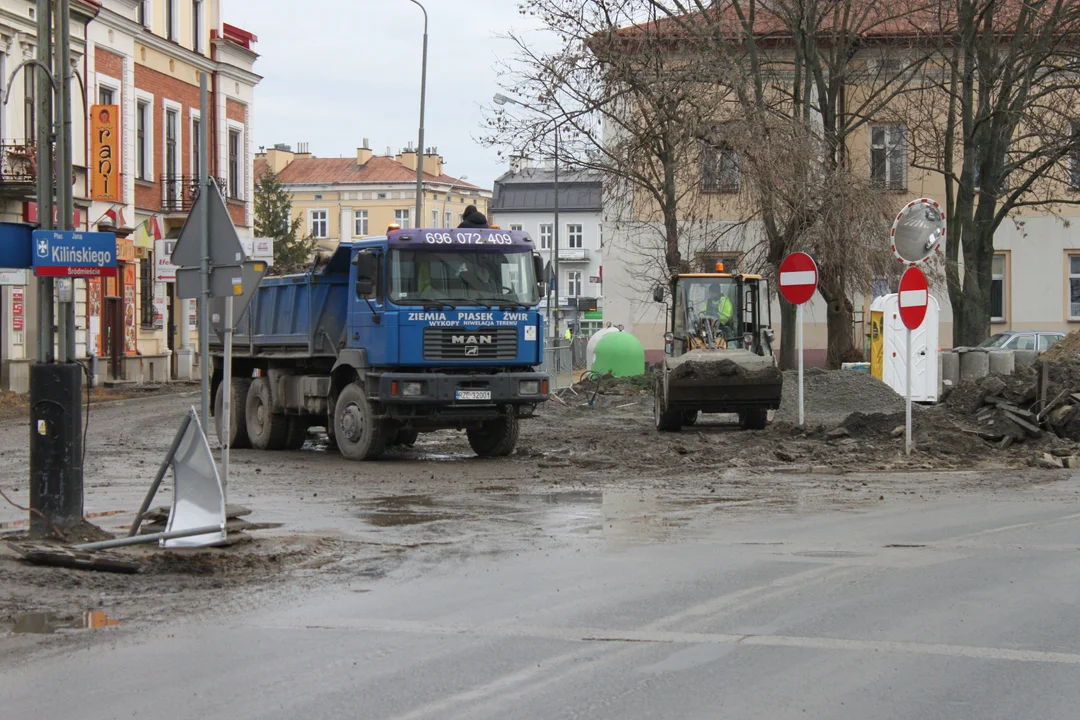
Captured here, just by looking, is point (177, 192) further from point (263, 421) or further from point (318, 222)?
point (318, 222)

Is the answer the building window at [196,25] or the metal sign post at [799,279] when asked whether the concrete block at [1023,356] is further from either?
the building window at [196,25]

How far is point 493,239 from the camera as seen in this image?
17.2 meters

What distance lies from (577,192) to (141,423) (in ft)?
296

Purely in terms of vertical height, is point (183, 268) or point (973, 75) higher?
point (973, 75)


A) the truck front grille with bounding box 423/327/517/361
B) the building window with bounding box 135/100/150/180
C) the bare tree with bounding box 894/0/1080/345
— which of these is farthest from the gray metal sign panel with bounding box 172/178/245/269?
the building window with bounding box 135/100/150/180

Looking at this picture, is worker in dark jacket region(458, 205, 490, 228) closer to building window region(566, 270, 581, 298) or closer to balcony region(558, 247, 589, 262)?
balcony region(558, 247, 589, 262)

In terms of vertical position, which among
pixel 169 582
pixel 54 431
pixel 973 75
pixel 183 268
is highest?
pixel 973 75

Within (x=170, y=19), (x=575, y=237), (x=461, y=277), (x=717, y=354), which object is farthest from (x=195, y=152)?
(x=575, y=237)

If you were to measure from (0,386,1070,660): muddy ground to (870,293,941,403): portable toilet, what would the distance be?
4222 millimetres

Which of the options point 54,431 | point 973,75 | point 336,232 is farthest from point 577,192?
point 54,431

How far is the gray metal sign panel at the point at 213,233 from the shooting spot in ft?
35.1

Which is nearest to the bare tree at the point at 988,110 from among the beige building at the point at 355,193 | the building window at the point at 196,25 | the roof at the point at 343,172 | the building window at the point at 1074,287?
the building window at the point at 1074,287

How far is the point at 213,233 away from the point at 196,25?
37.0m

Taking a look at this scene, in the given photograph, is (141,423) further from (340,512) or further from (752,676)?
(752,676)
